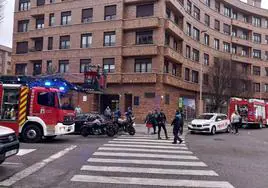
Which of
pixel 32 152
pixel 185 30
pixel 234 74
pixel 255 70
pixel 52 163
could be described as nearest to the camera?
pixel 52 163

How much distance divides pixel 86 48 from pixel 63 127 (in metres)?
20.3

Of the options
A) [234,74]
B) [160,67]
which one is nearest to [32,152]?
[160,67]

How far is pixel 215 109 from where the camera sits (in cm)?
3909

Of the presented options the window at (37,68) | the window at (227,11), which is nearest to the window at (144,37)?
the window at (37,68)

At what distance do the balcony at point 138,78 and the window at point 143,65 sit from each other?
A: 3.09ft

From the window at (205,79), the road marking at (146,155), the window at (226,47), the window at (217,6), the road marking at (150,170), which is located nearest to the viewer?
the road marking at (150,170)

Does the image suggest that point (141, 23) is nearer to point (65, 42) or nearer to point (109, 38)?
point (109, 38)

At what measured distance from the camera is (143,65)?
1241 inches

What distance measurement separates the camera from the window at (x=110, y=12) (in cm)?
3266

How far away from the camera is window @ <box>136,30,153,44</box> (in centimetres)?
3136

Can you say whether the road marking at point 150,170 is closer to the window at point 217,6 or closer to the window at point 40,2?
the window at point 40,2

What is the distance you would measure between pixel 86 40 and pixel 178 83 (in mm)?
11028

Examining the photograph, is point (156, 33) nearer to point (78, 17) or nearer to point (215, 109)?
point (78, 17)

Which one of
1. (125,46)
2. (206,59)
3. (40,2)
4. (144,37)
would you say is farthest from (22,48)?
(206,59)
